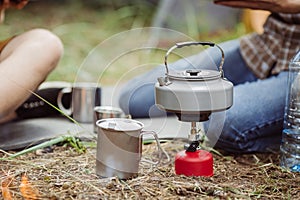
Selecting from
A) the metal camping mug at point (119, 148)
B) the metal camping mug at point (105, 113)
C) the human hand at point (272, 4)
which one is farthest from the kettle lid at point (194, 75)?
the metal camping mug at point (105, 113)

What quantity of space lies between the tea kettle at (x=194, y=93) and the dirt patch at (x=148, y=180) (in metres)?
0.17

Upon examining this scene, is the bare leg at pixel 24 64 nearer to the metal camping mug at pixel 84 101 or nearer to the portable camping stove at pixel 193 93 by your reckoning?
the metal camping mug at pixel 84 101

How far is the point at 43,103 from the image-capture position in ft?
6.23

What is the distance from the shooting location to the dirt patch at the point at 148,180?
4.08 feet

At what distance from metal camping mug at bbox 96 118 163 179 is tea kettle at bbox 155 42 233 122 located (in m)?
0.10

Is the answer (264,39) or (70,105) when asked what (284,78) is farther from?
(70,105)

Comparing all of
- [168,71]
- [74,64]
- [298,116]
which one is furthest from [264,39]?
[74,64]

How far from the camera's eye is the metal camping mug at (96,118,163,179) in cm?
128

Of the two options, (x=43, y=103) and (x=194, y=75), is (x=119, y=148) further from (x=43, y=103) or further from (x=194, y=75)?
(x=43, y=103)

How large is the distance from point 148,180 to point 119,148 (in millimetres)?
111

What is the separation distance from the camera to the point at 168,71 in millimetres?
1303

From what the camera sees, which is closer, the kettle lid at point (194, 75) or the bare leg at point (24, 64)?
the kettle lid at point (194, 75)

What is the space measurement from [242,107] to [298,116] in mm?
184

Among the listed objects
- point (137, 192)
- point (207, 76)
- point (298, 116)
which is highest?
point (207, 76)
